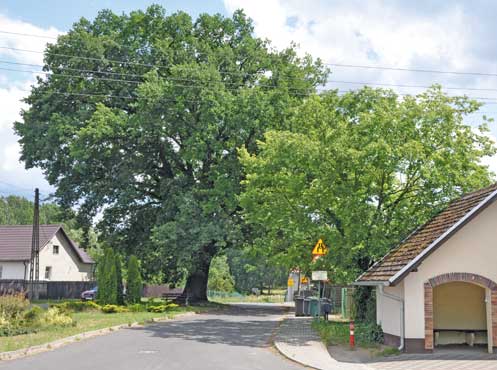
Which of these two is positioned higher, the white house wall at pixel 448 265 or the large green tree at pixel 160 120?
the large green tree at pixel 160 120

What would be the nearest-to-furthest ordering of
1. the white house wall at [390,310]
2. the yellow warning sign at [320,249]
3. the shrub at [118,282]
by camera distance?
the white house wall at [390,310]
the yellow warning sign at [320,249]
the shrub at [118,282]

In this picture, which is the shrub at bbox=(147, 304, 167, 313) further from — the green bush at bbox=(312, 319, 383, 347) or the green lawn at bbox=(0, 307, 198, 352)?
the green bush at bbox=(312, 319, 383, 347)

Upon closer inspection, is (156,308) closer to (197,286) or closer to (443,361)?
(197,286)

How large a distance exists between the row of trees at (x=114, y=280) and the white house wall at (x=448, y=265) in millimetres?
22686

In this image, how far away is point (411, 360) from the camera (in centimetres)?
1641

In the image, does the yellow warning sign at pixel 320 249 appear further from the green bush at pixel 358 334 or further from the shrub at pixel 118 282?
the shrub at pixel 118 282

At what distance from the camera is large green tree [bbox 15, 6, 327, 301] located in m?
36.9

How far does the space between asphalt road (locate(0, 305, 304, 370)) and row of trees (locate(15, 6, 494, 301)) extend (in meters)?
5.04

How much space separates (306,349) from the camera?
750 inches

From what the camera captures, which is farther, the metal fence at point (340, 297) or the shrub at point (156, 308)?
the shrub at point (156, 308)

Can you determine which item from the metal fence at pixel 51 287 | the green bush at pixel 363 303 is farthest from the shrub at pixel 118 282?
the green bush at pixel 363 303

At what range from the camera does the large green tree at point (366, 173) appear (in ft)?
74.8

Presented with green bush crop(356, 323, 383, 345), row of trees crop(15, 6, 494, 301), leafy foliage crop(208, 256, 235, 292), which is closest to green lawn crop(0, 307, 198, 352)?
row of trees crop(15, 6, 494, 301)

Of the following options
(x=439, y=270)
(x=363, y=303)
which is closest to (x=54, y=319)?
(x=363, y=303)
